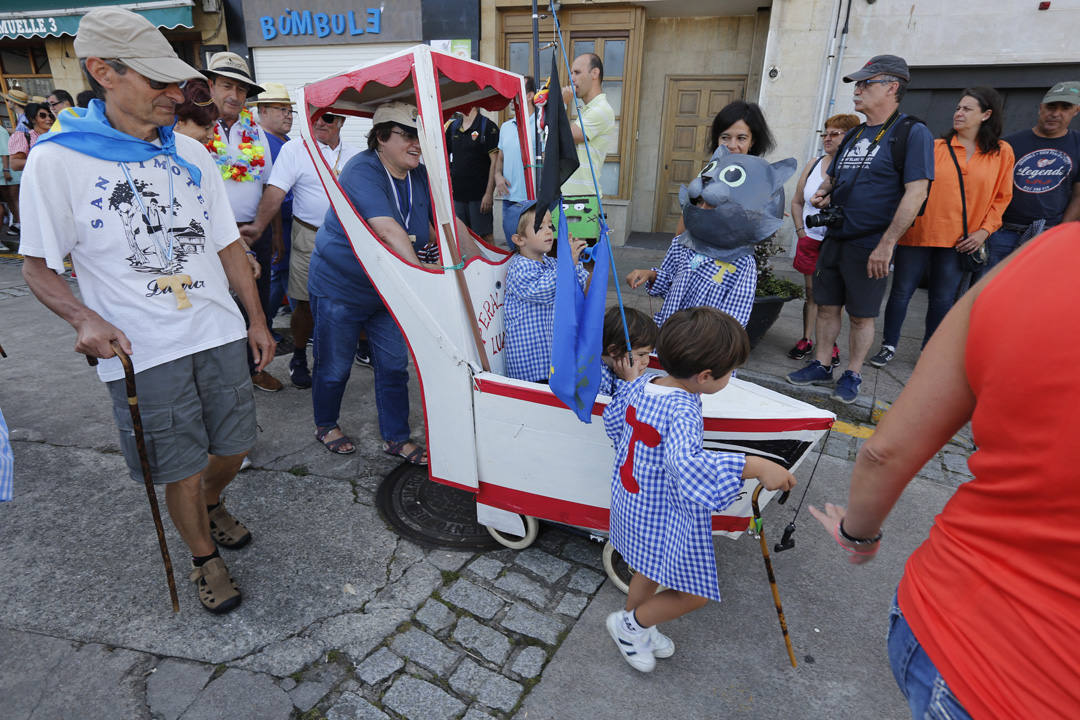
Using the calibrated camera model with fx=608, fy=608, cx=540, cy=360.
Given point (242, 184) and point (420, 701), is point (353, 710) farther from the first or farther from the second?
point (242, 184)

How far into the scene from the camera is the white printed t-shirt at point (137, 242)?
1.85m

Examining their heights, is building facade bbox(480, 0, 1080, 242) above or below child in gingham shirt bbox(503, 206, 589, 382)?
above

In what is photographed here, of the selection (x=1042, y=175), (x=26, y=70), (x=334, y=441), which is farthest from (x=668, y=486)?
(x=26, y=70)

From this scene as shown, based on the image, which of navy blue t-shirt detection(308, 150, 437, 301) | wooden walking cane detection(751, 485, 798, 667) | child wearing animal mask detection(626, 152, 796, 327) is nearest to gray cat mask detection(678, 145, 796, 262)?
child wearing animal mask detection(626, 152, 796, 327)

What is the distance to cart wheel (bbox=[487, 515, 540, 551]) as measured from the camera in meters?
2.60

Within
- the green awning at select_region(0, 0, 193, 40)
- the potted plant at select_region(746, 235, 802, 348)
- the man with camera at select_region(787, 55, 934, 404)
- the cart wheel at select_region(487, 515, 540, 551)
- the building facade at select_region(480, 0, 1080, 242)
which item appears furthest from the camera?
the green awning at select_region(0, 0, 193, 40)

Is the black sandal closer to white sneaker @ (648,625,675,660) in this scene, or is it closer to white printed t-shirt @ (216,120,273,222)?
white printed t-shirt @ (216,120,273,222)

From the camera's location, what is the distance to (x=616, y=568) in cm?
249

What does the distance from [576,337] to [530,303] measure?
627mm

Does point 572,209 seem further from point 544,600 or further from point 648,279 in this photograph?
point 544,600

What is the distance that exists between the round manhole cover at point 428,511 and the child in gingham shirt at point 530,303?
0.74 meters

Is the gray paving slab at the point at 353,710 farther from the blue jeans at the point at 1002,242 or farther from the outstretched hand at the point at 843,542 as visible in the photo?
the blue jeans at the point at 1002,242

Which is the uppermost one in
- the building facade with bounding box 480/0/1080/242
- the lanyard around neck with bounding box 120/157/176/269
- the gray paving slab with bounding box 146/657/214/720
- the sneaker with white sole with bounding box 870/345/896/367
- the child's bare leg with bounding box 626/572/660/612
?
the building facade with bounding box 480/0/1080/242

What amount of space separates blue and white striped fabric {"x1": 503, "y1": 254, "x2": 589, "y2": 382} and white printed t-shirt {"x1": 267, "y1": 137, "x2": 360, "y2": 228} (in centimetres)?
165
